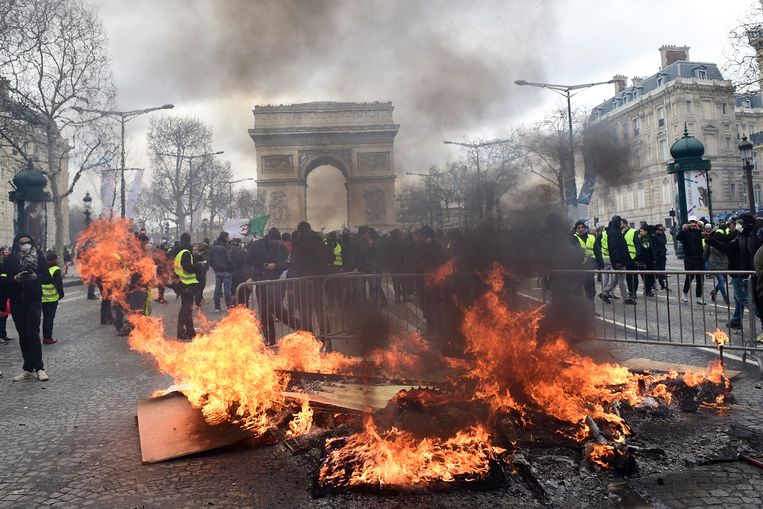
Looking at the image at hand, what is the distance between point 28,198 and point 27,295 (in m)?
14.2

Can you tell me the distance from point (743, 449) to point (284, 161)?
35.7 meters

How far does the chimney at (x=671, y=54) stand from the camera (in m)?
43.4

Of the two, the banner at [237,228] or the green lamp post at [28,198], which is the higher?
the green lamp post at [28,198]

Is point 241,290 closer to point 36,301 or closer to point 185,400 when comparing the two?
point 185,400

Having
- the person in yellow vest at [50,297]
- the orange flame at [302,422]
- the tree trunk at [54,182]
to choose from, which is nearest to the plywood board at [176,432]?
the orange flame at [302,422]

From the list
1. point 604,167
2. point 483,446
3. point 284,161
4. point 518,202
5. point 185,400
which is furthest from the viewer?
point 284,161

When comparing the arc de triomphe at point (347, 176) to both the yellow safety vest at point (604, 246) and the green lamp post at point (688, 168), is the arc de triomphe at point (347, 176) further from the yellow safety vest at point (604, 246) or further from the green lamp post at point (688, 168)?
the yellow safety vest at point (604, 246)

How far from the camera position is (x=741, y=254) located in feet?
24.2

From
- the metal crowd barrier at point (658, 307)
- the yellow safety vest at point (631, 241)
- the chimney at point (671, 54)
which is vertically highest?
the chimney at point (671, 54)

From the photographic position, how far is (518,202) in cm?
830

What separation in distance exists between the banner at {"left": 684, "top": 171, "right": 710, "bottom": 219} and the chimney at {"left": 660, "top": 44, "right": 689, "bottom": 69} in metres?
34.8

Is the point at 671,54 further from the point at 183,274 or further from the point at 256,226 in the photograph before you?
the point at 183,274

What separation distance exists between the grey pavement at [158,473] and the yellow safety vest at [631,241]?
5302 mm

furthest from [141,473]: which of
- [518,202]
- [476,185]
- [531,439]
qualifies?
[476,185]
